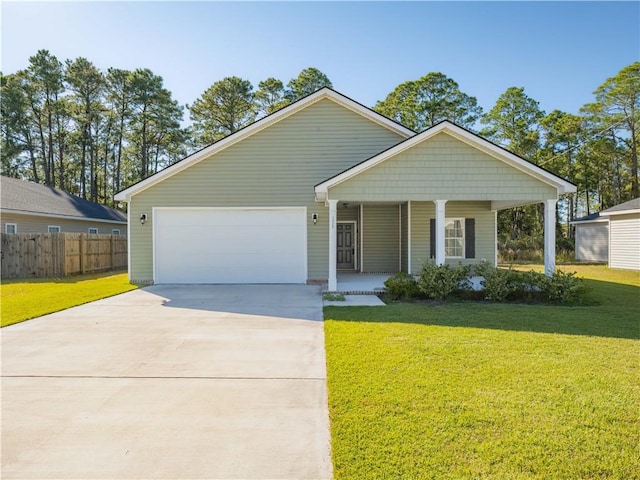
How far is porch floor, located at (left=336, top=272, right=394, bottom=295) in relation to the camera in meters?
10.1

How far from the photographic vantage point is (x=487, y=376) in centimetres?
417

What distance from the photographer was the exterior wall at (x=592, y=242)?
69.6ft

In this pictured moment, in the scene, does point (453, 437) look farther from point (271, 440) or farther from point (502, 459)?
point (271, 440)

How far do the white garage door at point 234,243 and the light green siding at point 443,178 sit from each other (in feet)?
10.1

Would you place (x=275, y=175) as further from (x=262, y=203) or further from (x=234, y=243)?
(x=234, y=243)

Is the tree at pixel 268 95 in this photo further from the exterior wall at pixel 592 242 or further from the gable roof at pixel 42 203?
the exterior wall at pixel 592 242

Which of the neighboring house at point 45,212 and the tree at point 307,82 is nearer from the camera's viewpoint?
the neighboring house at point 45,212

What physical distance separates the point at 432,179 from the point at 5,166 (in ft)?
122

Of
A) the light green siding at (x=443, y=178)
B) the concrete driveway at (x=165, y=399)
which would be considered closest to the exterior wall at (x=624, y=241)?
the light green siding at (x=443, y=178)

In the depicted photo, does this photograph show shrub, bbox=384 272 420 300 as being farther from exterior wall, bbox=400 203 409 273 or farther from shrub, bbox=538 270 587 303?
exterior wall, bbox=400 203 409 273

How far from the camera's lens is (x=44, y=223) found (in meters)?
18.4

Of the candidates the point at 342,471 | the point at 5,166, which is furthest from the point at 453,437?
the point at 5,166

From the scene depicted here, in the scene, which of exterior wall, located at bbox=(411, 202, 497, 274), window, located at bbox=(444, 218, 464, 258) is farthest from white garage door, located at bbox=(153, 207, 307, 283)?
window, located at bbox=(444, 218, 464, 258)

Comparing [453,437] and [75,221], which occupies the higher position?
[75,221]
